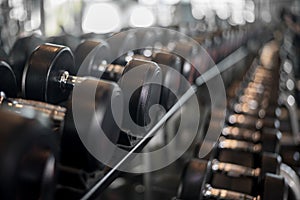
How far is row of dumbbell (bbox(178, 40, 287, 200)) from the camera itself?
0.63 metres

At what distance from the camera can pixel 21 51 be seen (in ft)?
2.60

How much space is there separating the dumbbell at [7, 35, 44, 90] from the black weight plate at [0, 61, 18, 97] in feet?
0.36

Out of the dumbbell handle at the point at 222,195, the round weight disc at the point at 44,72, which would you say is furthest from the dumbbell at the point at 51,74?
the dumbbell handle at the point at 222,195

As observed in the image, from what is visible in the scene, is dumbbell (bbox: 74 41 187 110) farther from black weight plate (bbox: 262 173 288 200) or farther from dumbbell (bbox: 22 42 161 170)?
black weight plate (bbox: 262 173 288 200)

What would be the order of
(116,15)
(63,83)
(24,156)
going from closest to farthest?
(24,156) → (63,83) → (116,15)

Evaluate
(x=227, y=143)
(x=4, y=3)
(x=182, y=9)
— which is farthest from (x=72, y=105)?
(x=182, y=9)

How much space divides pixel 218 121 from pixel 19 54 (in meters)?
0.53

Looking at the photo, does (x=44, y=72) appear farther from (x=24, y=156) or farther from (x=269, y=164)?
(x=269, y=164)

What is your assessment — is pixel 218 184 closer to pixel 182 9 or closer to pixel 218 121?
pixel 218 121

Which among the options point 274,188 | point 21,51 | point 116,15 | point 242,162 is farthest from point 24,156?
point 116,15

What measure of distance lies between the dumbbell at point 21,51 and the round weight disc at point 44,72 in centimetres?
14

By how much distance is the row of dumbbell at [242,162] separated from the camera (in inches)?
24.8

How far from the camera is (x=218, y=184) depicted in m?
0.79

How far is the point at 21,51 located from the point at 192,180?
1.51 ft
